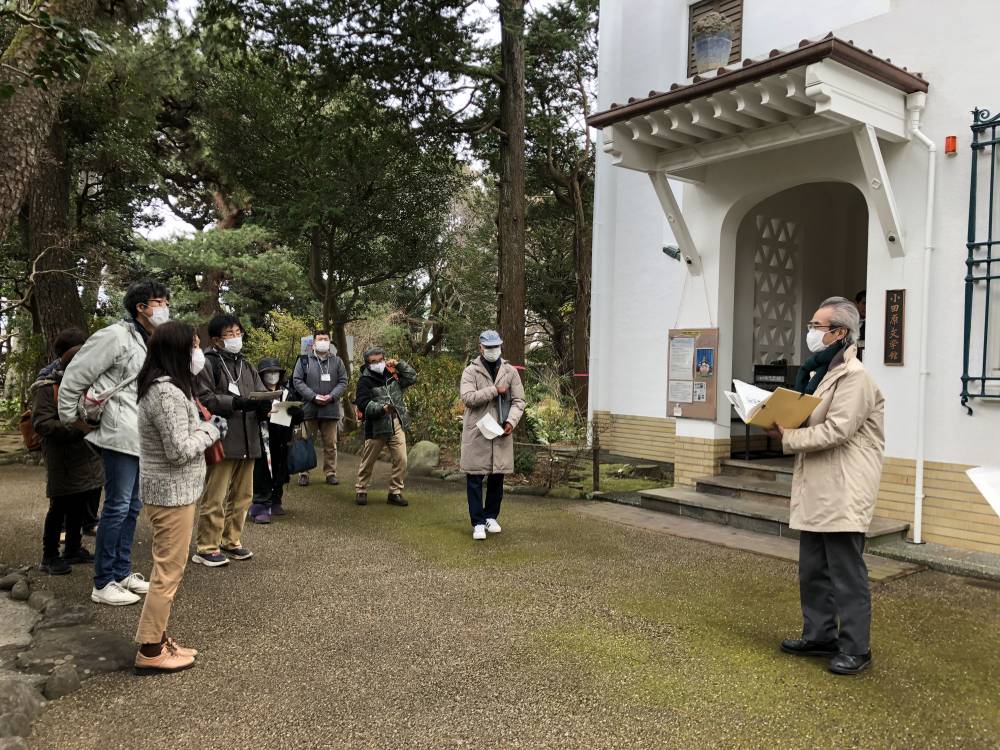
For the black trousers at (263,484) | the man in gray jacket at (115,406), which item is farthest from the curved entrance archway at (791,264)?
the man in gray jacket at (115,406)

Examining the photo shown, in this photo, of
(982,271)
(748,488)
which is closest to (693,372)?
(748,488)

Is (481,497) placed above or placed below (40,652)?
above

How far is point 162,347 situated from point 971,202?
608 cm

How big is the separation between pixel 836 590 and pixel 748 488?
369 centimetres

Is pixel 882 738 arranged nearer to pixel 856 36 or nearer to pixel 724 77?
pixel 724 77

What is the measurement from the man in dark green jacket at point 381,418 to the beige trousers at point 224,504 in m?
2.16

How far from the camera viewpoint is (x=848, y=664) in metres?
3.67

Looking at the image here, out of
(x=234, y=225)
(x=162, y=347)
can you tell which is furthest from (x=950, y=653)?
(x=234, y=225)

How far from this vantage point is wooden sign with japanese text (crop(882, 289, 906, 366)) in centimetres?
627

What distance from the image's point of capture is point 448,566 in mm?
5539

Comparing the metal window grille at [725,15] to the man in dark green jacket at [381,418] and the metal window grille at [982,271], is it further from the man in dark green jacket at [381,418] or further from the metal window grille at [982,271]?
the man in dark green jacket at [381,418]

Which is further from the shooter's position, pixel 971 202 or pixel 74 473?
pixel 971 202

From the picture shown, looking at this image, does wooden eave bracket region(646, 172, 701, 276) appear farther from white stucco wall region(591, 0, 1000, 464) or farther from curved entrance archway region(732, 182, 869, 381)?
curved entrance archway region(732, 182, 869, 381)

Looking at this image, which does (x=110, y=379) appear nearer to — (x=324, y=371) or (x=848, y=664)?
(x=324, y=371)
